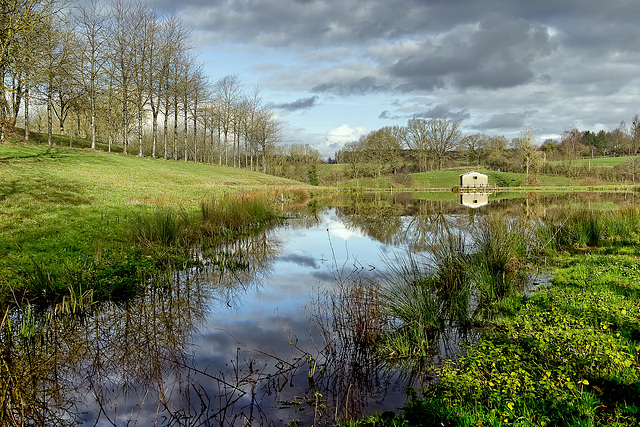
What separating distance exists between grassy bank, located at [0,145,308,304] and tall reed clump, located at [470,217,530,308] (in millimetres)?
6725

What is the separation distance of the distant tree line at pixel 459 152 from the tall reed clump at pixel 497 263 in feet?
211

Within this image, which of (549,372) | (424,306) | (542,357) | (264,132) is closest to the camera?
(549,372)

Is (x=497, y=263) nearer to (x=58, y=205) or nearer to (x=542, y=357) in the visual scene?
(x=542, y=357)

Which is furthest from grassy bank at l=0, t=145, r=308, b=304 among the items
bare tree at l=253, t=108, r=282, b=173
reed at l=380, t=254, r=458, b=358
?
bare tree at l=253, t=108, r=282, b=173

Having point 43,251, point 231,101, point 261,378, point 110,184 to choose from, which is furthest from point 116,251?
point 231,101

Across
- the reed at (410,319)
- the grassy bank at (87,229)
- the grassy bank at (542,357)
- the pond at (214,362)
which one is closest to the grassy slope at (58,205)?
the grassy bank at (87,229)

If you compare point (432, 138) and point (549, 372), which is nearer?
point (549, 372)

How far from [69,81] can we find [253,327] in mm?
40819

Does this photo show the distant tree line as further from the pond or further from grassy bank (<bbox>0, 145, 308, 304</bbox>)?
the pond

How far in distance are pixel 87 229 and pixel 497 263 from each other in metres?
10.7

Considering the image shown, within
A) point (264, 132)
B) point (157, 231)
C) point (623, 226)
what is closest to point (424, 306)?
point (157, 231)

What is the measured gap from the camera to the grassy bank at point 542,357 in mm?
3463

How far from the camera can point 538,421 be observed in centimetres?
332

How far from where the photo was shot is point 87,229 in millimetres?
11062
